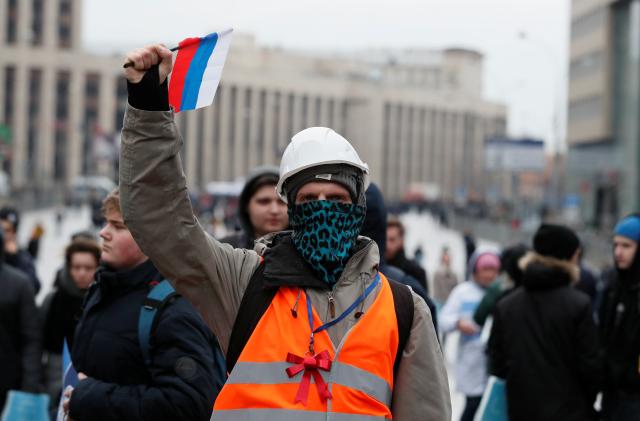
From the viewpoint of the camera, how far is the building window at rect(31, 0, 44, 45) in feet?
381

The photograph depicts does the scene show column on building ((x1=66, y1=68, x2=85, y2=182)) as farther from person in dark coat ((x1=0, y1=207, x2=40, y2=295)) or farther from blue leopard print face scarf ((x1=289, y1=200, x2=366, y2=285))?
blue leopard print face scarf ((x1=289, y1=200, x2=366, y2=285))

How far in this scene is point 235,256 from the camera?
3275 millimetres

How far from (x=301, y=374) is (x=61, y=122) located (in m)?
115

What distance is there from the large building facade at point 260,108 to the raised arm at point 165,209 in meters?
89.9

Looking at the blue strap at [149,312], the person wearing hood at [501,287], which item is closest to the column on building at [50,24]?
the person wearing hood at [501,287]

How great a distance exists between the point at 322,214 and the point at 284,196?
253 mm

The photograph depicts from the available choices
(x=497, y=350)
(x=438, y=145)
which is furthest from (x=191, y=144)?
(x=497, y=350)

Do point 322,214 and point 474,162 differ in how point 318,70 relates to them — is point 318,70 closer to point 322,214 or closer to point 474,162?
point 474,162

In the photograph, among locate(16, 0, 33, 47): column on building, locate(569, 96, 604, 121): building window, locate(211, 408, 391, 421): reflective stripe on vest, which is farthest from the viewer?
locate(16, 0, 33, 47): column on building

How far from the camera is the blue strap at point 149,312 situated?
4.15m

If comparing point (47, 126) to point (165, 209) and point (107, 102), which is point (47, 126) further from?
point (165, 209)

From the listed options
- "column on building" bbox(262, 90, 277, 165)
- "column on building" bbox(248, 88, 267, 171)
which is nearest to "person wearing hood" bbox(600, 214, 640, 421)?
"column on building" bbox(248, 88, 267, 171)

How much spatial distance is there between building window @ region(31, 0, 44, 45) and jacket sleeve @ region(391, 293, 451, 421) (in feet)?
383

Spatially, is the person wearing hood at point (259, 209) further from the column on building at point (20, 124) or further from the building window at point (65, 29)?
the building window at point (65, 29)
